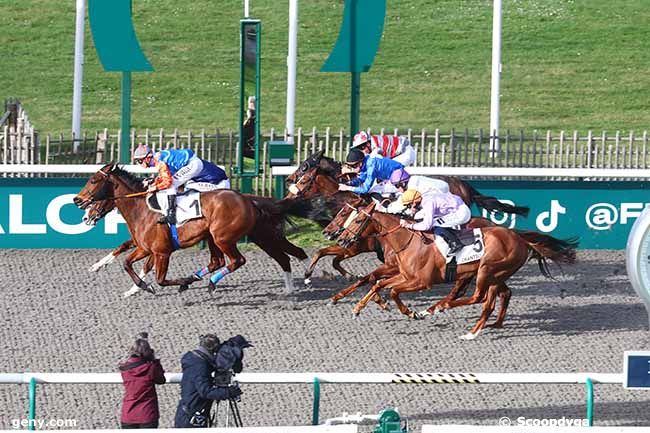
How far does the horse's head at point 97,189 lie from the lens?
16078 mm

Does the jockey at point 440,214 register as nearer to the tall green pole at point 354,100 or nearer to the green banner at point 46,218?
the green banner at point 46,218

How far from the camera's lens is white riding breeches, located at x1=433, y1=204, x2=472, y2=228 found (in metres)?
14.8

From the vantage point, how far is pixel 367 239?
1588 cm

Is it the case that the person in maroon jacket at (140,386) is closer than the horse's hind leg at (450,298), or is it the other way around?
the person in maroon jacket at (140,386)

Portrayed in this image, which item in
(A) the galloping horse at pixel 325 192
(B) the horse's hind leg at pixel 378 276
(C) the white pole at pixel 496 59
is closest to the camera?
(B) the horse's hind leg at pixel 378 276

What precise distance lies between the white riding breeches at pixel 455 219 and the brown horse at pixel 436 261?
16 centimetres

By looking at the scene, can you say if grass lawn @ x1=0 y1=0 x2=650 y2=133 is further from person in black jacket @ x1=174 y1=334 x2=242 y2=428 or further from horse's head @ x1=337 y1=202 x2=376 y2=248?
person in black jacket @ x1=174 y1=334 x2=242 y2=428

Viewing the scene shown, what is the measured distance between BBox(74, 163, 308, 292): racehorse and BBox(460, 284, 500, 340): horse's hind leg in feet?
8.64

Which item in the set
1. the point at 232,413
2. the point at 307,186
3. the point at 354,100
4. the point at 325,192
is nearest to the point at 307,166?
the point at 307,186

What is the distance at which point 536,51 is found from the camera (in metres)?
36.1

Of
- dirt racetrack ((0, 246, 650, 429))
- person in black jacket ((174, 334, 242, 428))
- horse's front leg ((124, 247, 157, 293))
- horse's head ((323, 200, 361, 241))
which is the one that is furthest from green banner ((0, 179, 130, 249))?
person in black jacket ((174, 334, 242, 428))

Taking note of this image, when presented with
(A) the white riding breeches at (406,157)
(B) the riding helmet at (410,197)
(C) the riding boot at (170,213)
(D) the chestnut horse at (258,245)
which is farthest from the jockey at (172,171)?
(B) the riding helmet at (410,197)

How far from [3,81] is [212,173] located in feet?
61.0

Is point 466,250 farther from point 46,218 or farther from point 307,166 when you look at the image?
point 46,218
